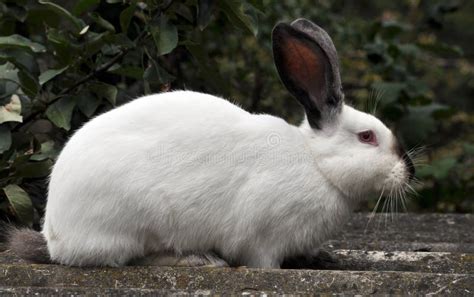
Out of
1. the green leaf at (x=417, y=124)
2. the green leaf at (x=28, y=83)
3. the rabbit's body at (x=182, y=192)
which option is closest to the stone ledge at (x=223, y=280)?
the rabbit's body at (x=182, y=192)

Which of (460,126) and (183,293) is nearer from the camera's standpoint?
(183,293)

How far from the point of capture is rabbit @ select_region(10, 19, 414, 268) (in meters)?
3.95

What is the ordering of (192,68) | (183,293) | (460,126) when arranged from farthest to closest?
1. (460,126)
2. (192,68)
3. (183,293)

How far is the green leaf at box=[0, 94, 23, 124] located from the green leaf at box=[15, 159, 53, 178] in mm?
261

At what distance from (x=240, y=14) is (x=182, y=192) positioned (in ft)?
5.14

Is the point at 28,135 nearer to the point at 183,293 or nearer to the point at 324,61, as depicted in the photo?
the point at 324,61

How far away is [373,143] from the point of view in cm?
424

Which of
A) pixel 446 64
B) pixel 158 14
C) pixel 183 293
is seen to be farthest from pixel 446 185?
pixel 183 293

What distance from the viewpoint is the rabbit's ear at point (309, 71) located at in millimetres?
4258

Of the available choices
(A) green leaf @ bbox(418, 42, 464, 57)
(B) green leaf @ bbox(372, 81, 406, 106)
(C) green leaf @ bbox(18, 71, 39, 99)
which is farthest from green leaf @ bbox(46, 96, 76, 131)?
(A) green leaf @ bbox(418, 42, 464, 57)

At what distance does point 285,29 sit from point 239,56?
15.6 ft

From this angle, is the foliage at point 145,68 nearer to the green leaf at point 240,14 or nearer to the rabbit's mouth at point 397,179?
the green leaf at point 240,14

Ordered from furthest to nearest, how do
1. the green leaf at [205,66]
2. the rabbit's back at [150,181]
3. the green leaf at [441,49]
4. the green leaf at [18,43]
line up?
the green leaf at [441,49], the green leaf at [205,66], the green leaf at [18,43], the rabbit's back at [150,181]

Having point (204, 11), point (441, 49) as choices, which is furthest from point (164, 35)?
point (441, 49)
